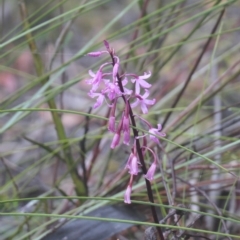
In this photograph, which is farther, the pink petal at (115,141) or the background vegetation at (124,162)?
the background vegetation at (124,162)

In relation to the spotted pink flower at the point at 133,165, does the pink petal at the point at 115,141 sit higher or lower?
higher

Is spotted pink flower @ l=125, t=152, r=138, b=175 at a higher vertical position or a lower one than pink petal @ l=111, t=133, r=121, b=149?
lower

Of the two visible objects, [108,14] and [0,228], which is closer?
[0,228]

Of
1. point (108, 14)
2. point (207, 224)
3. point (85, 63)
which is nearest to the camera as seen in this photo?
point (207, 224)

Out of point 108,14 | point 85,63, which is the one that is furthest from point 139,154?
point 108,14

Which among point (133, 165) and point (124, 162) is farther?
point (124, 162)

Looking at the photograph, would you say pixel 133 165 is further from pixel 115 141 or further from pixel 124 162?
pixel 124 162

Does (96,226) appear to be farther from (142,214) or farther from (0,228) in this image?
(0,228)

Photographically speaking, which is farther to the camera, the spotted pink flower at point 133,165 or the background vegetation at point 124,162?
the background vegetation at point 124,162

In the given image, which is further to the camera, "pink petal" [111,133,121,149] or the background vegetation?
the background vegetation

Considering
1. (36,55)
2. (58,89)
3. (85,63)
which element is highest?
(85,63)

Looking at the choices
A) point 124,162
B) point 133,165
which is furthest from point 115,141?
point 124,162
